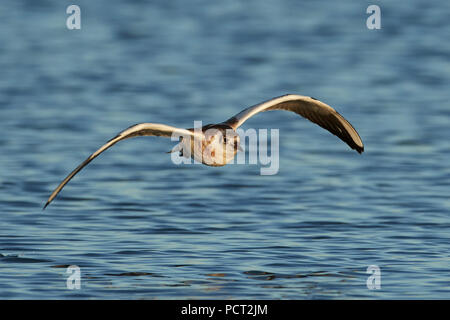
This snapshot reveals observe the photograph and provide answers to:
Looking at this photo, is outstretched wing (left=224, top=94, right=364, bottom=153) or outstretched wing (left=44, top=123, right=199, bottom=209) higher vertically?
outstretched wing (left=224, top=94, right=364, bottom=153)

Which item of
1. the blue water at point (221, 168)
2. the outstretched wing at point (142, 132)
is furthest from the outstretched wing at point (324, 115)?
the outstretched wing at point (142, 132)

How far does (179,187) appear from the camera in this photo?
16875 mm

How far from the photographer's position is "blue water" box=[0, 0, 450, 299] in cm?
1238

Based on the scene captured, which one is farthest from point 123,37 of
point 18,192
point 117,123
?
point 18,192

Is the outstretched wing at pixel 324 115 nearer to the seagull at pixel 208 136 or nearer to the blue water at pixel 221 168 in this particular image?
the seagull at pixel 208 136

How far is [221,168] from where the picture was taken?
18250 millimetres

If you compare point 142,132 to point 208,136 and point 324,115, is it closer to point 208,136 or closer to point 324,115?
point 208,136

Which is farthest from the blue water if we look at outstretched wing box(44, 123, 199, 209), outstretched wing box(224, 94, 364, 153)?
outstretched wing box(44, 123, 199, 209)

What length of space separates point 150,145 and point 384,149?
436 cm

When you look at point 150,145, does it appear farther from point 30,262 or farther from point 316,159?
point 30,262

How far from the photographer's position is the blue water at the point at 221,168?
12.4 metres

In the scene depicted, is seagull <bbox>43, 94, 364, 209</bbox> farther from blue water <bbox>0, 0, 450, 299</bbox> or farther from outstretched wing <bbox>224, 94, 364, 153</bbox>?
blue water <bbox>0, 0, 450, 299</bbox>

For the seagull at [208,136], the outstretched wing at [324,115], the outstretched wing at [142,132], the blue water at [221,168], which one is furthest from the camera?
the outstretched wing at [324,115]

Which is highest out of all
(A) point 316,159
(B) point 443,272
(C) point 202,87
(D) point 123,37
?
(D) point 123,37
